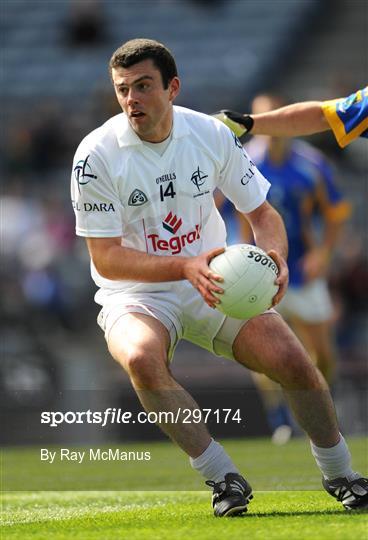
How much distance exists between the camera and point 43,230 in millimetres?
16047

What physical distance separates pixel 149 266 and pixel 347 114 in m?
1.60

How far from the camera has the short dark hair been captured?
223 inches

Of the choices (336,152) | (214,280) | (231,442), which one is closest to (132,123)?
(214,280)

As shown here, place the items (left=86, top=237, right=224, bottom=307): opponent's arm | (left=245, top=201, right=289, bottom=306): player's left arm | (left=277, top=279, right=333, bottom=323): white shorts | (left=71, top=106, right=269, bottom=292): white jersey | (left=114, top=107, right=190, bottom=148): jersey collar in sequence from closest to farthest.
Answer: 1. (left=86, top=237, right=224, bottom=307): opponent's arm
2. (left=245, top=201, right=289, bottom=306): player's left arm
3. (left=71, top=106, right=269, bottom=292): white jersey
4. (left=114, top=107, right=190, bottom=148): jersey collar
5. (left=277, top=279, right=333, bottom=323): white shorts

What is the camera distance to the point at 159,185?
593 cm

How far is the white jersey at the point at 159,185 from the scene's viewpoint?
5.79 metres

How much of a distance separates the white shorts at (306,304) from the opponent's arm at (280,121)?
437cm

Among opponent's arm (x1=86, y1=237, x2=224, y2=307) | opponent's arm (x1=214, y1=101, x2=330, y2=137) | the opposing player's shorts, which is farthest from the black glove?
opponent's arm (x1=86, y1=237, x2=224, y2=307)

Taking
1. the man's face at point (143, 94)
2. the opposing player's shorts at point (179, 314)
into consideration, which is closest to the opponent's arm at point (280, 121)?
the man's face at point (143, 94)

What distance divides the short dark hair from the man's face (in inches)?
0.9

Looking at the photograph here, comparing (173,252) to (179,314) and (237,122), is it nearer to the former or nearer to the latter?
(179,314)

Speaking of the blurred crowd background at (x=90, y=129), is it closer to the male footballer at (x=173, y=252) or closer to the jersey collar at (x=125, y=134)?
the male footballer at (x=173, y=252)

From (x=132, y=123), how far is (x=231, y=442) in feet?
17.9

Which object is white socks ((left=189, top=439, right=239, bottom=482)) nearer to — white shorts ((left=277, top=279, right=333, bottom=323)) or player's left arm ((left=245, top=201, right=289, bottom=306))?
player's left arm ((left=245, top=201, right=289, bottom=306))
